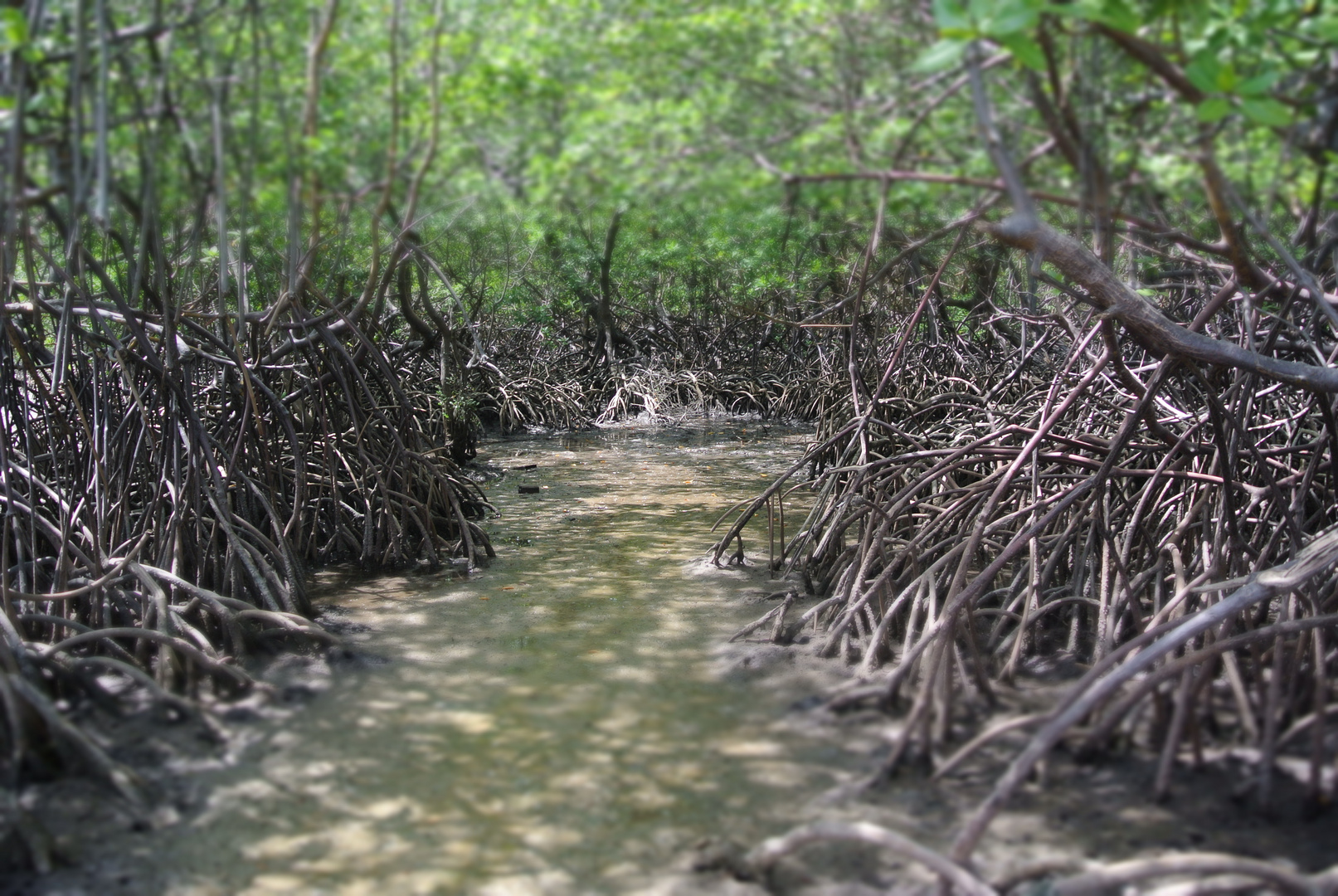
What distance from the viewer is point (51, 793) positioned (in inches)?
109

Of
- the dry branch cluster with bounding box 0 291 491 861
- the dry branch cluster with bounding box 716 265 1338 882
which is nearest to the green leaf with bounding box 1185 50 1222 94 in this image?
the dry branch cluster with bounding box 716 265 1338 882

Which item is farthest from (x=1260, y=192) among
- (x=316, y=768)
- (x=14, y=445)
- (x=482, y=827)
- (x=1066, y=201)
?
(x=14, y=445)

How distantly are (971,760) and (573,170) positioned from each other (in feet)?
6.18

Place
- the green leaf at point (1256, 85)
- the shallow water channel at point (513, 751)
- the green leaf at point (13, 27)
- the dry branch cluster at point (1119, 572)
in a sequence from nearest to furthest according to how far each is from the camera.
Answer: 1. the green leaf at point (1256, 85)
2. the green leaf at point (13, 27)
3. the shallow water channel at point (513, 751)
4. the dry branch cluster at point (1119, 572)

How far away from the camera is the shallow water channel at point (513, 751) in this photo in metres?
2.62

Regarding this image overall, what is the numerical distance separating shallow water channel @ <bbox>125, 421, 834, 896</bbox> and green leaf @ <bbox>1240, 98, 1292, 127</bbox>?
6.20 ft

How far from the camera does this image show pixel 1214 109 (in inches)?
74.3

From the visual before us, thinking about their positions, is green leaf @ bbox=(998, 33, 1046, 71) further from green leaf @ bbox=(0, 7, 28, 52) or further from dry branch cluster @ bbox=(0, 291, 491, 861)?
dry branch cluster @ bbox=(0, 291, 491, 861)

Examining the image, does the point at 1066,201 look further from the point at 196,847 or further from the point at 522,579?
the point at 522,579

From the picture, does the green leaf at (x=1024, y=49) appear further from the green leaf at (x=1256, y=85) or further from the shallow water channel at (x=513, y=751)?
the shallow water channel at (x=513, y=751)

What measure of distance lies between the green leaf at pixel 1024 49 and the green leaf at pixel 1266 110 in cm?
35

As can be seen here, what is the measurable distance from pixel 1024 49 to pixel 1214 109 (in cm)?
37

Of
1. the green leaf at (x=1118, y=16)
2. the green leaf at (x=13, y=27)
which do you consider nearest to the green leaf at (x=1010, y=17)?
the green leaf at (x=1118, y=16)

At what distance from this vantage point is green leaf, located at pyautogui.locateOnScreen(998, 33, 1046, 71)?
1.80 meters
